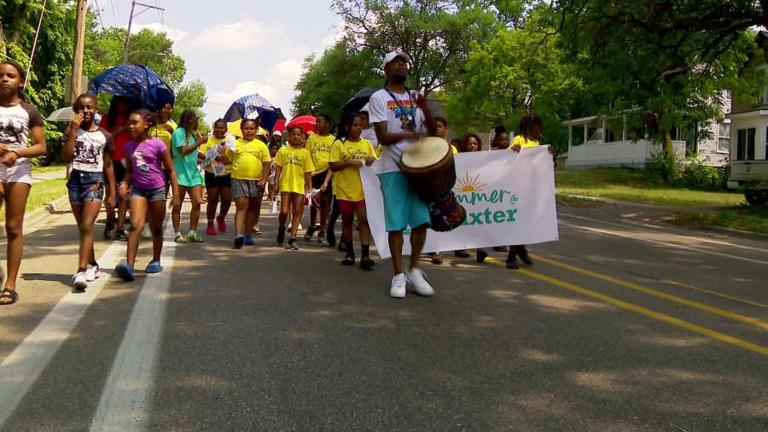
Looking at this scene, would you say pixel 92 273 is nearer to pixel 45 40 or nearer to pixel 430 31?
pixel 45 40

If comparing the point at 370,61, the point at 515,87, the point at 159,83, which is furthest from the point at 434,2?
the point at 159,83

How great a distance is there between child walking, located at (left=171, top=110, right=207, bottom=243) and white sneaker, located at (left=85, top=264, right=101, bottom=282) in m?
2.91

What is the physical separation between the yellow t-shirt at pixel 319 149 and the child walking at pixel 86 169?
356 cm

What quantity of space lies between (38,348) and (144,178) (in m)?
2.74

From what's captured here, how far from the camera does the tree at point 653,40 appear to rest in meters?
14.8

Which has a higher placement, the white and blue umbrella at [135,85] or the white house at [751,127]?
the white house at [751,127]

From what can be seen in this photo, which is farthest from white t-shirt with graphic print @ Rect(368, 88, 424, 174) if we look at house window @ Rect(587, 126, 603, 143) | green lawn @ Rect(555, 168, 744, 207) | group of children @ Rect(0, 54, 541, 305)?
house window @ Rect(587, 126, 603, 143)

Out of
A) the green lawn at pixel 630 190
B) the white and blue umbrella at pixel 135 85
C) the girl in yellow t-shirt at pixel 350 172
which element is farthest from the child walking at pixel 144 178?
the green lawn at pixel 630 190

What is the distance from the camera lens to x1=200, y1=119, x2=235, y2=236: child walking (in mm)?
9906

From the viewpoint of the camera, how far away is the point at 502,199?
823 cm

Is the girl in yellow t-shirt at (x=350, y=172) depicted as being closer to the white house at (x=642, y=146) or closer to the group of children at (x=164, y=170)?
the group of children at (x=164, y=170)

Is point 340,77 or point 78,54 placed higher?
point 340,77

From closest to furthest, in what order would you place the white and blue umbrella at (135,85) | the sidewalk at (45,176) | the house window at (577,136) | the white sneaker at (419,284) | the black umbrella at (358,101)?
the white sneaker at (419,284) → the white and blue umbrella at (135,85) → the black umbrella at (358,101) → the sidewalk at (45,176) → the house window at (577,136)

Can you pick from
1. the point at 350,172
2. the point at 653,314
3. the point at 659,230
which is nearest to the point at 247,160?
the point at 350,172
